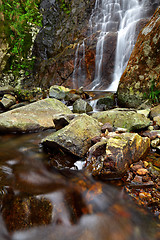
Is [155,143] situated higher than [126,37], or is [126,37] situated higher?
[126,37]

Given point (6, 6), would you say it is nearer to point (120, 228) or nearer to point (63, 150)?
point (63, 150)

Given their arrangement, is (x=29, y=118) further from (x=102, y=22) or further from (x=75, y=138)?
(x=102, y=22)

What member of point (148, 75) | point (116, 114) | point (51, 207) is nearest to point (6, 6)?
point (148, 75)

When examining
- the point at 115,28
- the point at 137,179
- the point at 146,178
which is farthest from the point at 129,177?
the point at 115,28

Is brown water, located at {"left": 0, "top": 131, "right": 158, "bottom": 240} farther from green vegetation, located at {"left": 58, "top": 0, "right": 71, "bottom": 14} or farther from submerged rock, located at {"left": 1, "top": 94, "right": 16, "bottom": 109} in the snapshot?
green vegetation, located at {"left": 58, "top": 0, "right": 71, "bottom": 14}

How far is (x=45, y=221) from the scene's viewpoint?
156 centimetres

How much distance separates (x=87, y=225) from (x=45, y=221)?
17.5 inches

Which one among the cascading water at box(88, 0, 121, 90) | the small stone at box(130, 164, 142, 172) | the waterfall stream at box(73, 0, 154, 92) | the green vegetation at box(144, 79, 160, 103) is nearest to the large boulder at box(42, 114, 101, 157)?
the small stone at box(130, 164, 142, 172)

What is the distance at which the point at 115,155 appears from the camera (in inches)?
81.4

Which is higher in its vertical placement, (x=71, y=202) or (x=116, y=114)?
(x=116, y=114)

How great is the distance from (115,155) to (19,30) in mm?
17874

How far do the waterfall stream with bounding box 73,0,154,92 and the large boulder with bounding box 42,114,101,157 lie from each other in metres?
8.57

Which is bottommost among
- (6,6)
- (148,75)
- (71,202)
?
(71,202)

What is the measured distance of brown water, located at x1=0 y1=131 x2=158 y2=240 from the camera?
146cm
